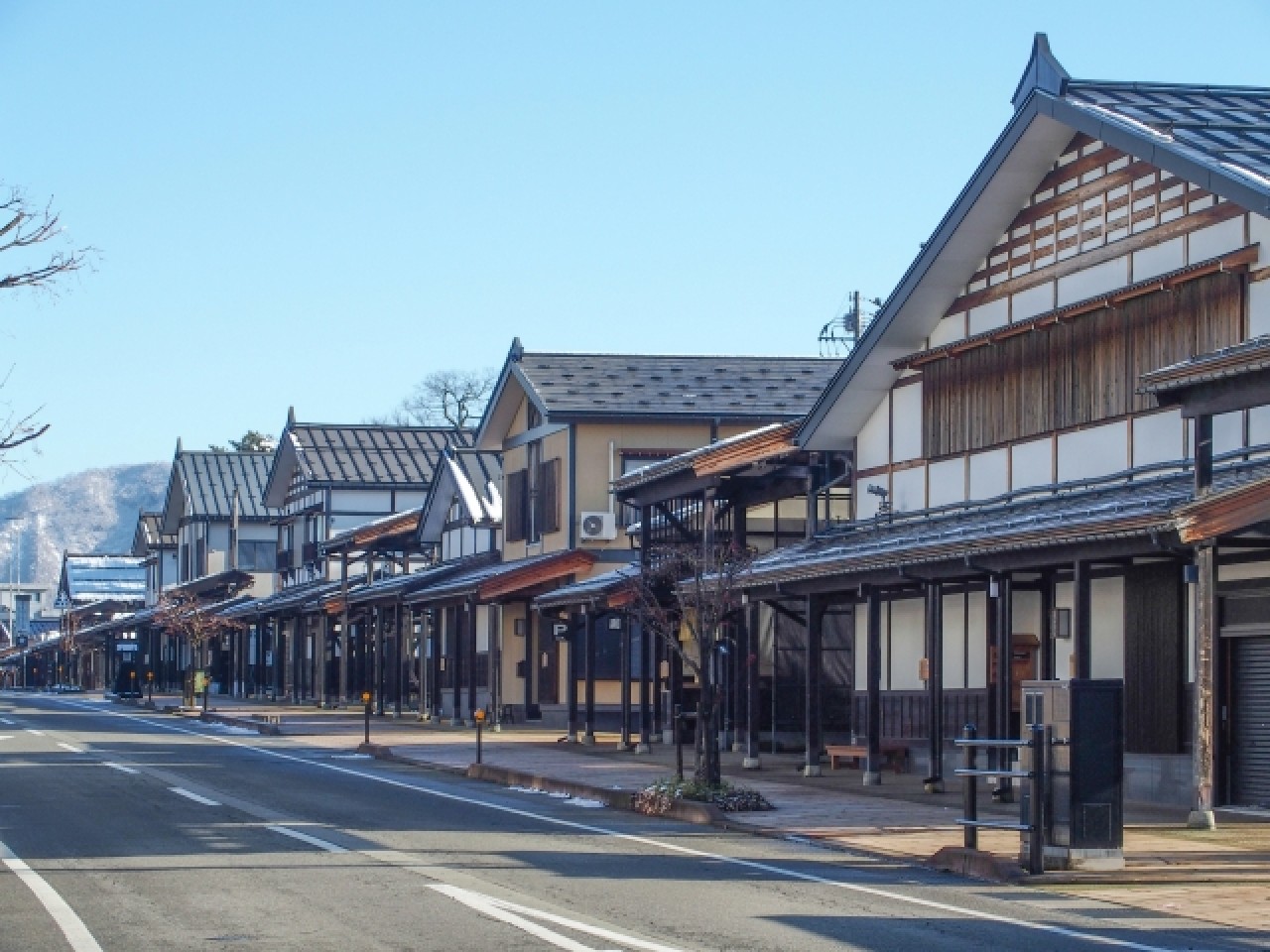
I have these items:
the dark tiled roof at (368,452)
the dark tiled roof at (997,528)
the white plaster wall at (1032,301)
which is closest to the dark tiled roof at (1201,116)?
the white plaster wall at (1032,301)

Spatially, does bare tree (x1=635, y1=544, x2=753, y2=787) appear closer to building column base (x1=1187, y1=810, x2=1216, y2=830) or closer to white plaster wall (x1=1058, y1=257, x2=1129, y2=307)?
building column base (x1=1187, y1=810, x2=1216, y2=830)

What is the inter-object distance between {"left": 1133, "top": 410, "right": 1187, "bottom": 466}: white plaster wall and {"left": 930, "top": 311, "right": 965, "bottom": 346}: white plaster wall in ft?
15.1

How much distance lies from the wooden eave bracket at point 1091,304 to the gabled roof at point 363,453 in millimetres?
39073

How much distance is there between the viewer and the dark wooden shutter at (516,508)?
Answer: 45.8 metres

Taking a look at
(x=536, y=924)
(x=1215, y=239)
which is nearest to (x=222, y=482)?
(x=1215, y=239)

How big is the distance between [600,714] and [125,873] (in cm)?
2821

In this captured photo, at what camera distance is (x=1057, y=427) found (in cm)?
2431

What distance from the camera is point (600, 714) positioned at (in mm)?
42250

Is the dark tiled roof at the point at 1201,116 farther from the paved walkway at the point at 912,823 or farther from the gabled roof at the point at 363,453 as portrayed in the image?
the gabled roof at the point at 363,453

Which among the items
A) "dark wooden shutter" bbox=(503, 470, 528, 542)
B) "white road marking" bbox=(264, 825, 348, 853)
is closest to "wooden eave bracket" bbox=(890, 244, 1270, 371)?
"white road marking" bbox=(264, 825, 348, 853)

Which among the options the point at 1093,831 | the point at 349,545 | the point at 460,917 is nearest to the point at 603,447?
the point at 349,545

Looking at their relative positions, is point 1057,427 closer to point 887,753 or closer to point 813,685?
point 813,685

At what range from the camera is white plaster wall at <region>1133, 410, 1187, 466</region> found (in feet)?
70.9

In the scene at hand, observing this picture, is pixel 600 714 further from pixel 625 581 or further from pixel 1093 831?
pixel 1093 831
